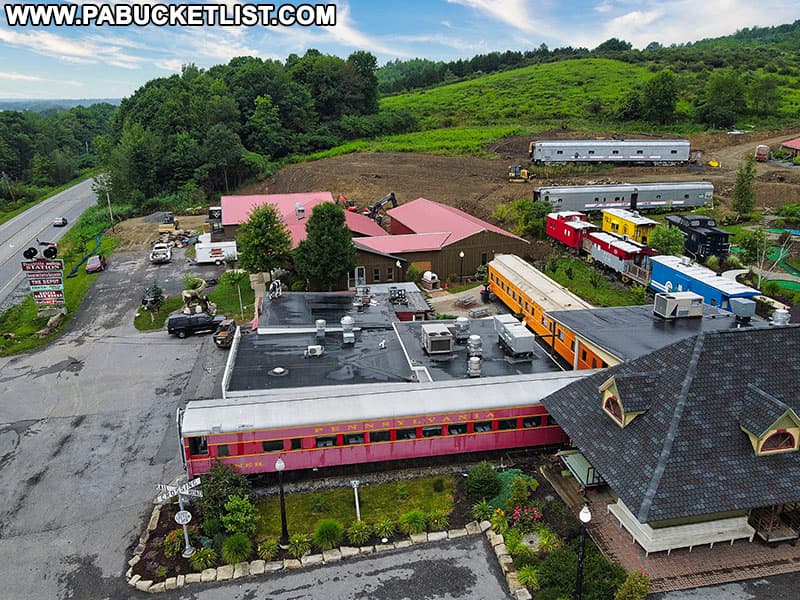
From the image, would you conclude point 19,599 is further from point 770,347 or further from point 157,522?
point 770,347

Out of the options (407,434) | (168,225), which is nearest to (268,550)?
(407,434)

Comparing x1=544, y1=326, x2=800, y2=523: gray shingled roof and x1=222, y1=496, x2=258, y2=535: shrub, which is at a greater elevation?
x1=544, y1=326, x2=800, y2=523: gray shingled roof

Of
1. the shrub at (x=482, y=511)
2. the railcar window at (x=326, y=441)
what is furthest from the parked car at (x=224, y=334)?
the shrub at (x=482, y=511)

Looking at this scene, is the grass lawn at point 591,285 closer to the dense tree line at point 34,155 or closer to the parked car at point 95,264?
the parked car at point 95,264

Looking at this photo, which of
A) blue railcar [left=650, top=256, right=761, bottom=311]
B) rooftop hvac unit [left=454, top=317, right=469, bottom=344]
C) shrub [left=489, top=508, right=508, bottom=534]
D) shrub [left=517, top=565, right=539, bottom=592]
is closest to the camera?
shrub [left=517, top=565, right=539, bottom=592]

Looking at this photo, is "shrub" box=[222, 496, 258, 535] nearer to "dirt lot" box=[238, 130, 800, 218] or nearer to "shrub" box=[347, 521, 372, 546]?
"shrub" box=[347, 521, 372, 546]

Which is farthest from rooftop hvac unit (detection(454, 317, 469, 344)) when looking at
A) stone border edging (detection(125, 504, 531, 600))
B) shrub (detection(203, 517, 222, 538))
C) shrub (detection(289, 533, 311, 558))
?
shrub (detection(203, 517, 222, 538))
